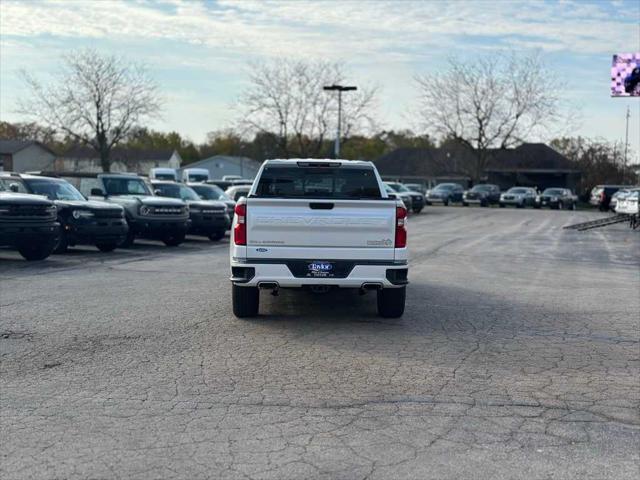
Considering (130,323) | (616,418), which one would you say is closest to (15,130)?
(130,323)

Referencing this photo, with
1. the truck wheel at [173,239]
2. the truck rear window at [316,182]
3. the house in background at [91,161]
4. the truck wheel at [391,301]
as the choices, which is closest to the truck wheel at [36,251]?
the truck wheel at [173,239]

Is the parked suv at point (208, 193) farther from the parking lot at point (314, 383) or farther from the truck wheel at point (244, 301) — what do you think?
the truck wheel at point (244, 301)

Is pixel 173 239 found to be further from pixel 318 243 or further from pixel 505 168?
pixel 505 168

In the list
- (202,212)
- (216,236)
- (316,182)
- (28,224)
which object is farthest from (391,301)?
(216,236)

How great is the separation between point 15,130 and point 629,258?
218 feet

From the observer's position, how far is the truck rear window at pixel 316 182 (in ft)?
34.5

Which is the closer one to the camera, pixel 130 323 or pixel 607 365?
pixel 607 365

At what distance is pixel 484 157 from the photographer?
7288 cm

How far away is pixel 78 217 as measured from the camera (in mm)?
17625

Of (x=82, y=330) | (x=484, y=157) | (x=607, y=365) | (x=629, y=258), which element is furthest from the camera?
(x=484, y=157)

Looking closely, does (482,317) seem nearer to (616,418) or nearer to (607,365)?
(607,365)

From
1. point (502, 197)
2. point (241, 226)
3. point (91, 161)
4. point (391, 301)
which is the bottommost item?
point (502, 197)

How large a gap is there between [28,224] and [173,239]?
572cm

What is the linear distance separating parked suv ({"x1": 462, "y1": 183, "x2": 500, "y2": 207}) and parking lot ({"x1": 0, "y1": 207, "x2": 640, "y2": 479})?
47.5 metres
